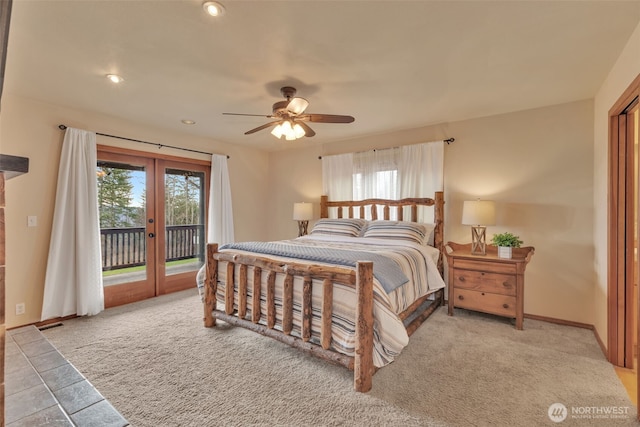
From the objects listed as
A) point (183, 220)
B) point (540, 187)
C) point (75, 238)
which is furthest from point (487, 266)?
point (75, 238)

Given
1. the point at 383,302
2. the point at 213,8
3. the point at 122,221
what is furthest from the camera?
the point at 122,221

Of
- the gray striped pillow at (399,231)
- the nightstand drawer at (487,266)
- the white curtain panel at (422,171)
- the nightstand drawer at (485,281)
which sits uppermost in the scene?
the white curtain panel at (422,171)

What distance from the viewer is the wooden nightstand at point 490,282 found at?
2.91 m

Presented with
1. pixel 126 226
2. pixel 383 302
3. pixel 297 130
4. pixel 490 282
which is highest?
pixel 297 130

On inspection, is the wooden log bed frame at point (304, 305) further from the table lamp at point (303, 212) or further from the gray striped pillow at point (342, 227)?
the table lamp at point (303, 212)

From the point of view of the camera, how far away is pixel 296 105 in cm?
246

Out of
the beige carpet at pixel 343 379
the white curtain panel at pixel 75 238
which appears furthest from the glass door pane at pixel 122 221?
the beige carpet at pixel 343 379

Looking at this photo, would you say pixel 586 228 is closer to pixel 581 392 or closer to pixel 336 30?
pixel 581 392

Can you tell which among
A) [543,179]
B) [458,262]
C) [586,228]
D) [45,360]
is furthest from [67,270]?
[586,228]

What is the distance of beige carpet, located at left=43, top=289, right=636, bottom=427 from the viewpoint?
67.4 inches

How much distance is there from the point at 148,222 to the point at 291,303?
2741mm

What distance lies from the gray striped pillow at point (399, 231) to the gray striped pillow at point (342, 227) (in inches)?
8.5

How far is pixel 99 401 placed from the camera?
178 cm

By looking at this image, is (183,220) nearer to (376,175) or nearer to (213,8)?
(376,175)
